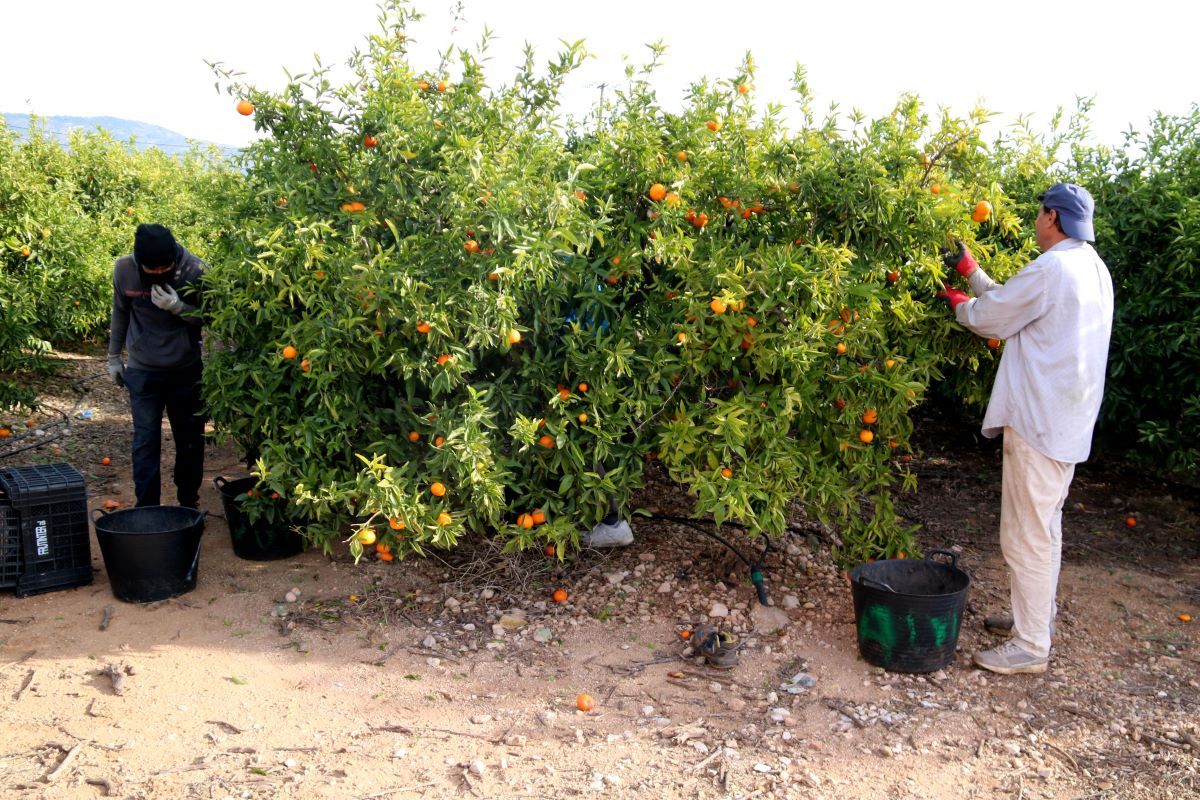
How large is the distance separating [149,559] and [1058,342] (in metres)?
4.06

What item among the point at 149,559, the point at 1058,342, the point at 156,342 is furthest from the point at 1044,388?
the point at 156,342

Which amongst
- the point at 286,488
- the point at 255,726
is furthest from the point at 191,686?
the point at 286,488

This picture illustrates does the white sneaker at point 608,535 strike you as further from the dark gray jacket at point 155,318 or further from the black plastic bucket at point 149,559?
the dark gray jacket at point 155,318

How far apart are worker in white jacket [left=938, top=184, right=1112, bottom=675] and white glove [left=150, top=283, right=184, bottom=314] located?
389 cm

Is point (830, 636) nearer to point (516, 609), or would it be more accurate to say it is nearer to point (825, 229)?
point (516, 609)

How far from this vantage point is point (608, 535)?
4.96 metres

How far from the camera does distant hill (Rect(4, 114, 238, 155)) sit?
9.79 m

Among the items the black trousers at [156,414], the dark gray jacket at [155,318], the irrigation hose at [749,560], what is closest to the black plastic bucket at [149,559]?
the black trousers at [156,414]

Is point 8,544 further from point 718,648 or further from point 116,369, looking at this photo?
point 718,648

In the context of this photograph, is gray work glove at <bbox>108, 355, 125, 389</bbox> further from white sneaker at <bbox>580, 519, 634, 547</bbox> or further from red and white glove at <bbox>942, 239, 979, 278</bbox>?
red and white glove at <bbox>942, 239, 979, 278</bbox>

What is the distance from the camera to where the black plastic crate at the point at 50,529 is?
175 inches

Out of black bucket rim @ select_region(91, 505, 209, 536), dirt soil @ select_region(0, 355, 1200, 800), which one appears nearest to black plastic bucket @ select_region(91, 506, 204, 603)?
black bucket rim @ select_region(91, 505, 209, 536)

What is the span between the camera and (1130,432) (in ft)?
18.5

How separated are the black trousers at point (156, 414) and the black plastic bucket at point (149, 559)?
25.2 inches
